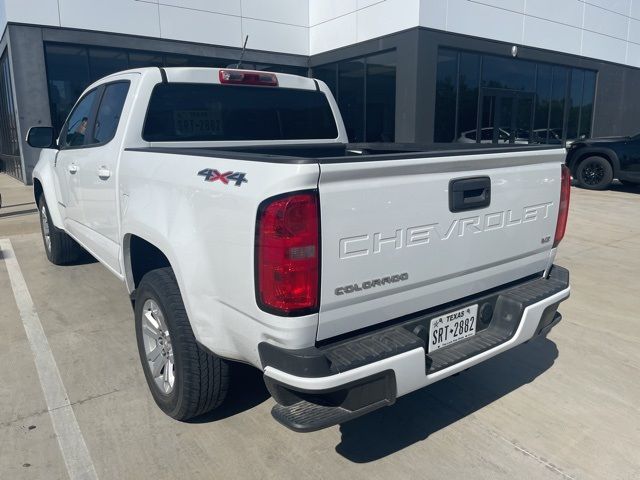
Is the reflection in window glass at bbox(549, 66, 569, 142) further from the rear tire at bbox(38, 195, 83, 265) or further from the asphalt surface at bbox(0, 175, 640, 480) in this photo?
the rear tire at bbox(38, 195, 83, 265)

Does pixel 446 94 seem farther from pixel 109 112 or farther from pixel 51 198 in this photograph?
pixel 109 112

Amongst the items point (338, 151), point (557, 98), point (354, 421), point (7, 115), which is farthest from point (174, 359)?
point (557, 98)

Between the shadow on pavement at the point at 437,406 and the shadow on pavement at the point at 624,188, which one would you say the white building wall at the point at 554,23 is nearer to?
the shadow on pavement at the point at 624,188

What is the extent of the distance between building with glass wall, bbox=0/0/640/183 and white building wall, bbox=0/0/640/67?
0.03 meters

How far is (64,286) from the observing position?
17.7 ft

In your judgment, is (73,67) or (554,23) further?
(554,23)

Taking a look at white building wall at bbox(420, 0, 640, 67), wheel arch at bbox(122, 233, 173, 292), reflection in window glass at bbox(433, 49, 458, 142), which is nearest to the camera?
wheel arch at bbox(122, 233, 173, 292)

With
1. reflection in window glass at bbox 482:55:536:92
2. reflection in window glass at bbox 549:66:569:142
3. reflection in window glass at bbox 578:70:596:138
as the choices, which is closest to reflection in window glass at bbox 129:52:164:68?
reflection in window glass at bbox 482:55:536:92

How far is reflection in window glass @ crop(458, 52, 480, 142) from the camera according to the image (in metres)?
14.2

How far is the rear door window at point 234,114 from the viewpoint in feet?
11.8

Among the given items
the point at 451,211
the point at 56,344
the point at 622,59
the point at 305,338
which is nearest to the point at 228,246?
the point at 305,338

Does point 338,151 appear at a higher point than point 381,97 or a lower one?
lower

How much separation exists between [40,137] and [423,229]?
4.27 meters

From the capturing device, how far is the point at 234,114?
3.90 metres
